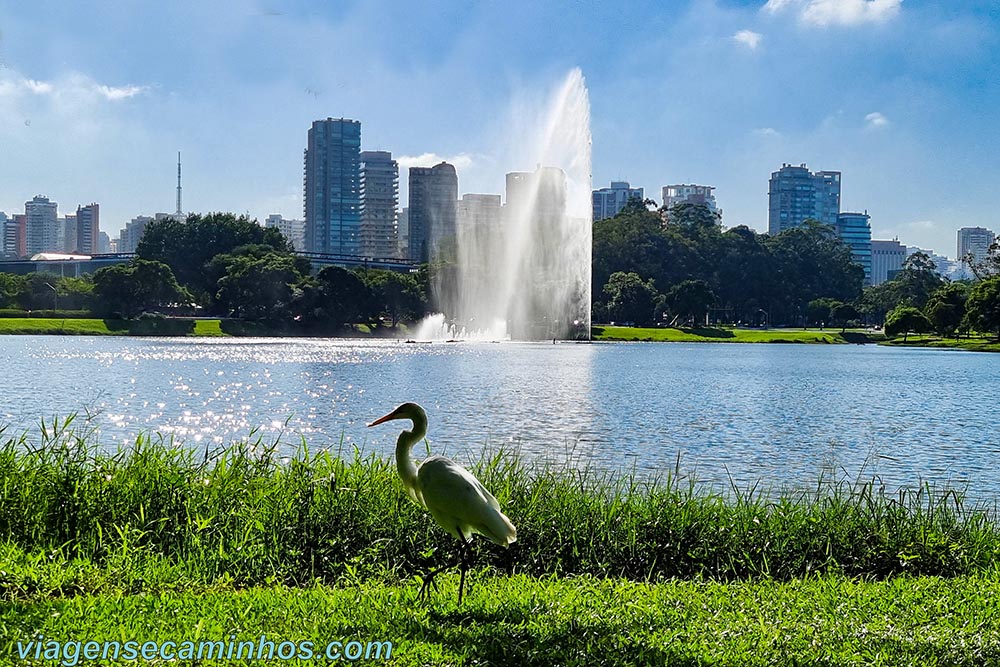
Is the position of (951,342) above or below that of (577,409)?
above

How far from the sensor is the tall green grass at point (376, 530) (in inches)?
274

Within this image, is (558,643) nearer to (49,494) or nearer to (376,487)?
(376,487)

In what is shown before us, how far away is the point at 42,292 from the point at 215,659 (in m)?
94.5

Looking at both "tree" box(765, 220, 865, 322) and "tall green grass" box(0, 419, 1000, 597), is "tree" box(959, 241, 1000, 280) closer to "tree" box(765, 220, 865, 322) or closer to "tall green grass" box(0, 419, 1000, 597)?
"tree" box(765, 220, 865, 322)

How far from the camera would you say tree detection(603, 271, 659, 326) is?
98562mm

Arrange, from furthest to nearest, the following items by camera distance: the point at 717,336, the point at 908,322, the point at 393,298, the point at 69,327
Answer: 1. the point at 717,336
2. the point at 908,322
3. the point at 393,298
4. the point at 69,327

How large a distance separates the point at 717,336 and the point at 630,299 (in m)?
9.15

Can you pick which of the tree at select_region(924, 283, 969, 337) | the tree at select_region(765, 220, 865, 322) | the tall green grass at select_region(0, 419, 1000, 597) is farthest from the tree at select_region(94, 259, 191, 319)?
the tall green grass at select_region(0, 419, 1000, 597)

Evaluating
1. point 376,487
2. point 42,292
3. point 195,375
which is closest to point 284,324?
point 42,292

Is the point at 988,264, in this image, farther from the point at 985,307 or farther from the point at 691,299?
the point at 691,299

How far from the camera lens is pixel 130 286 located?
265 ft

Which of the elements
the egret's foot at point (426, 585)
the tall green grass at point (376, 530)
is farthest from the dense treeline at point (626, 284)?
the egret's foot at point (426, 585)

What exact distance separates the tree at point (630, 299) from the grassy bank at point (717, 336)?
2.61 m

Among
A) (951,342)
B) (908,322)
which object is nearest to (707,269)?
(908,322)
